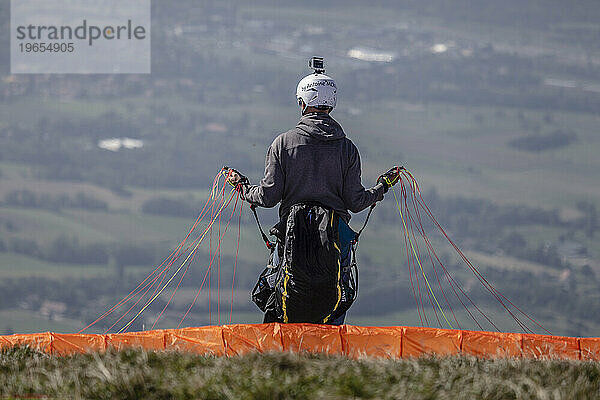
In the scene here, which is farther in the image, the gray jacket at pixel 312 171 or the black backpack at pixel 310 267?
the gray jacket at pixel 312 171

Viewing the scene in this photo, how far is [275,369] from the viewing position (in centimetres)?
579

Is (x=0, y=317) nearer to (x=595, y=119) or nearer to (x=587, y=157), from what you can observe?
(x=587, y=157)

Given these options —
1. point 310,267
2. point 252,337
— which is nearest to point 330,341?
point 252,337

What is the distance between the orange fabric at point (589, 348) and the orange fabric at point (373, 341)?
1.37 metres

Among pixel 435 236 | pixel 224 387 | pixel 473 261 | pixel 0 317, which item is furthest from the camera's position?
pixel 435 236

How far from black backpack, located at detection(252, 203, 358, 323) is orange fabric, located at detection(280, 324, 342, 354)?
151cm

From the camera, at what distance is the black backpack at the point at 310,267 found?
8703mm

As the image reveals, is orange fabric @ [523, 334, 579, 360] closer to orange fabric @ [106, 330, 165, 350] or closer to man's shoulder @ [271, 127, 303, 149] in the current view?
orange fabric @ [106, 330, 165, 350]

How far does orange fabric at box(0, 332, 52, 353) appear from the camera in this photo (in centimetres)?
682

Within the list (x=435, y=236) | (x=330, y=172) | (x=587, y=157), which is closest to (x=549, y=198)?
(x=587, y=157)

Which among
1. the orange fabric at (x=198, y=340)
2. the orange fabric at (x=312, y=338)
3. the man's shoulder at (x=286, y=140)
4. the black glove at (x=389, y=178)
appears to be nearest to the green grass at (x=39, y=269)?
the black glove at (x=389, y=178)

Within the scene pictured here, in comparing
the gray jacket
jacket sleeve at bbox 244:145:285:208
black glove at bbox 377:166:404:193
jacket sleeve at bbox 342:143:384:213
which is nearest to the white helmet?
the gray jacket

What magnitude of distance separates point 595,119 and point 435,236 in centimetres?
4199

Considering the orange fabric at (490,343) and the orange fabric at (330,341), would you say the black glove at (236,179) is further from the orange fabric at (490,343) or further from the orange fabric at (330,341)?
the orange fabric at (490,343)
